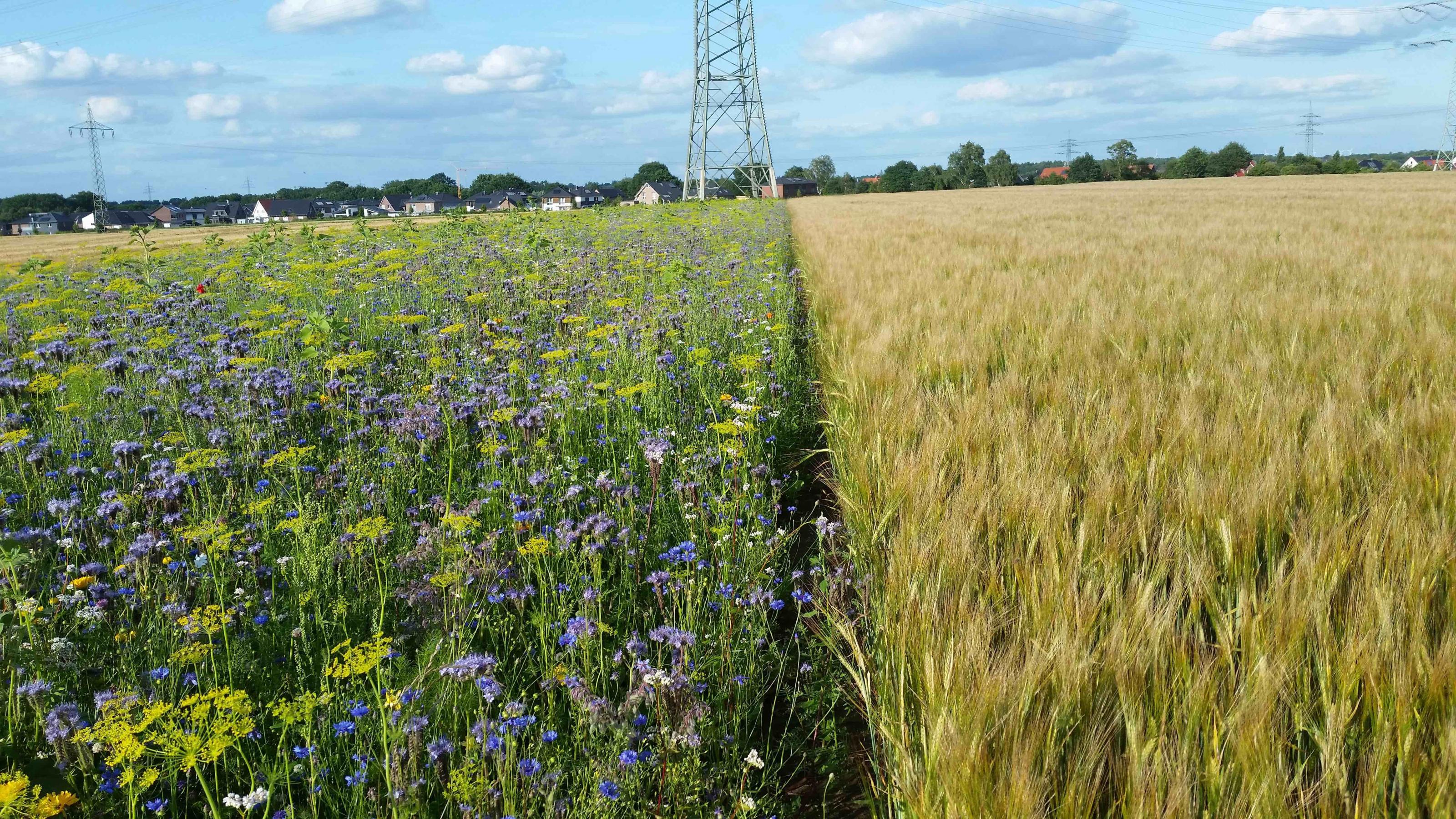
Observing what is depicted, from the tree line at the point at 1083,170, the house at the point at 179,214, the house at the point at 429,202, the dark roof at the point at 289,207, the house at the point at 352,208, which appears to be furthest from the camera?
the house at the point at 429,202

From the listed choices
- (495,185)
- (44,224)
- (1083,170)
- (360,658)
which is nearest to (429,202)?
(495,185)

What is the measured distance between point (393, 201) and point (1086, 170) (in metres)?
104

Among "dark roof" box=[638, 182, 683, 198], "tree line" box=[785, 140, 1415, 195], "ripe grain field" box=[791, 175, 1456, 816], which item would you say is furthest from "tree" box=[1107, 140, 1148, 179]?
"ripe grain field" box=[791, 175, 1456, 816]

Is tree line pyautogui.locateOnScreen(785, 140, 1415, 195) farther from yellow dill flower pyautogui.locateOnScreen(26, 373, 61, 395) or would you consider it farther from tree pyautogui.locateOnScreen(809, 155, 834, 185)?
yellow dill flower pyautogui.locateOnScreen(26, 373, 61, 395)

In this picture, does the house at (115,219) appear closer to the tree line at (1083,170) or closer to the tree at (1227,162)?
the tree line at (1083,170)

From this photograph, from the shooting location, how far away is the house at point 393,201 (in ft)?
410

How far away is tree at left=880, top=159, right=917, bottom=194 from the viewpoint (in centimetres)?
9500

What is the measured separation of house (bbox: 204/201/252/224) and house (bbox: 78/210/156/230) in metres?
7.60

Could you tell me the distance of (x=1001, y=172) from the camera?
88375mm

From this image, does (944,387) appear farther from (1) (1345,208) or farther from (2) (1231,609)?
(1) (1345,208)

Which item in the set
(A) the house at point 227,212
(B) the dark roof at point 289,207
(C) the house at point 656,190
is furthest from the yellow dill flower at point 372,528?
(A) the house at point 227,212

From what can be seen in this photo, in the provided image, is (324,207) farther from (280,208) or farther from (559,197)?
(559,197)

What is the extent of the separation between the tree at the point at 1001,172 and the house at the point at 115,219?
88240mm

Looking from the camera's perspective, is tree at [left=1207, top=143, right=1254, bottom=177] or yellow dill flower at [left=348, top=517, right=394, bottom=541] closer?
yellow dill flower at [left=348, top=517, right=394, bottom=541]
